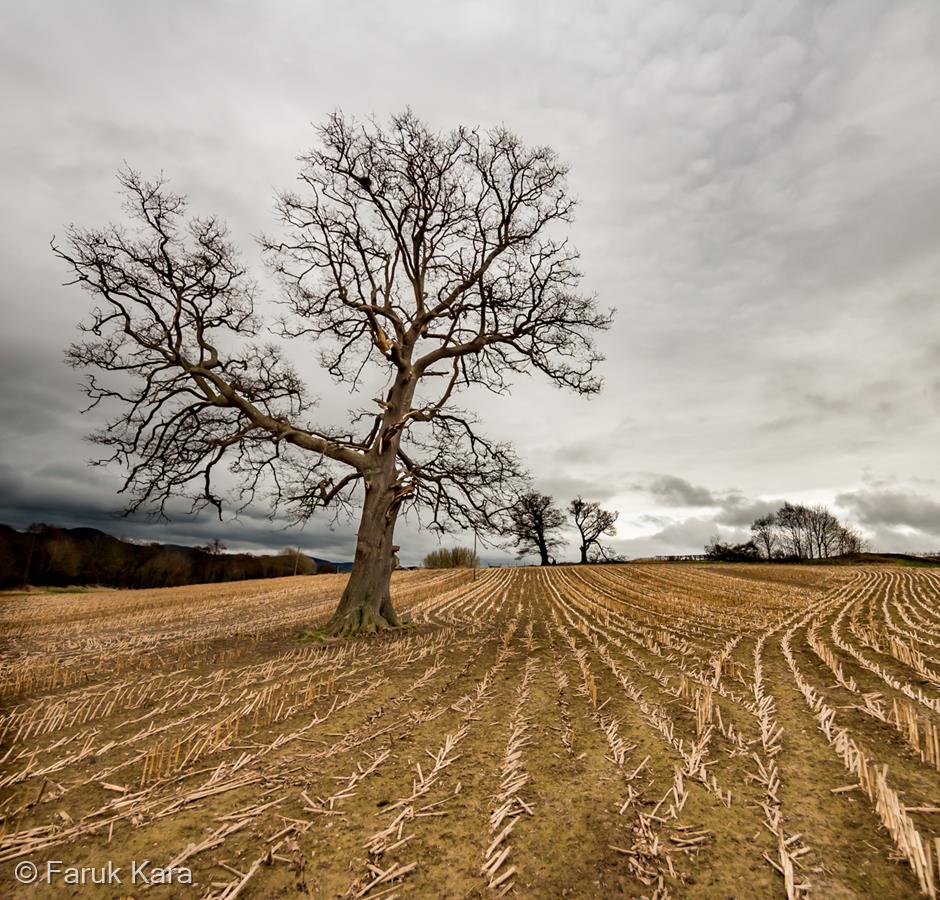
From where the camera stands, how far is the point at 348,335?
579 inches

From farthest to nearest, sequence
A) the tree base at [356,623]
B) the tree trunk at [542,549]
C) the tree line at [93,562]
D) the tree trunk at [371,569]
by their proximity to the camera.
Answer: the tree trunk at [542,549]
the tree line at [93,562]
the tree trunk at [371,569]
the tree base at [356,623]

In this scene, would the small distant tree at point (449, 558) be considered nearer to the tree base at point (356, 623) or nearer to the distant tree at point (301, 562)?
the distant tree at point (301, 562)

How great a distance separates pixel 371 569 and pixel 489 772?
8.51m

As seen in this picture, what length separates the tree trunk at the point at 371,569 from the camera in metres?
11.9

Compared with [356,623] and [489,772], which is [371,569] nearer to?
[356,623]

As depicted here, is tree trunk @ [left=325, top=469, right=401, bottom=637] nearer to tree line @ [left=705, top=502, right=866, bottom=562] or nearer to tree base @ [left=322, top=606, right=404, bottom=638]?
tree base @ [left=322, top=606, right=404, bottom=638]

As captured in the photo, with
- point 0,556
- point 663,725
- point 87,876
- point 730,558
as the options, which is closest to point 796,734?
point 663,725

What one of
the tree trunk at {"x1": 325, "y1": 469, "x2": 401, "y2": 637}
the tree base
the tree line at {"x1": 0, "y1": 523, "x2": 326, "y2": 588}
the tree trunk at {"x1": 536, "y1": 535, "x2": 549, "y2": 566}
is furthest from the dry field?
the tree trunk at {"x1": 536, "y1": 535, "x2": 549, "y2": 566}

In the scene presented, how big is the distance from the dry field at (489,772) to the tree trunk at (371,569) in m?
2.77

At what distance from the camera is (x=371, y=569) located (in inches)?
481

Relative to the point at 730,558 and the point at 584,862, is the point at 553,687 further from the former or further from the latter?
the point at 730,558

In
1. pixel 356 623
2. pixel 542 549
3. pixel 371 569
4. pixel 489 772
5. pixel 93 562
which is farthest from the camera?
pixel 542 549

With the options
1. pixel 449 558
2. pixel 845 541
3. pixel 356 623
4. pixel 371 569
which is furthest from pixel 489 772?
pixel 845 541

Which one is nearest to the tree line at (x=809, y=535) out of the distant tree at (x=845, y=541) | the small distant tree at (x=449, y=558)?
the distant tree at (x=845, y=541)
